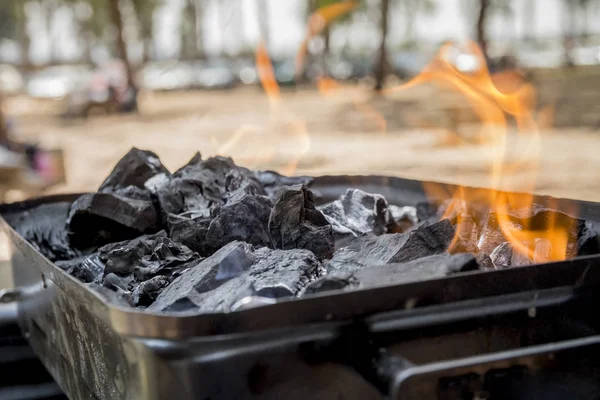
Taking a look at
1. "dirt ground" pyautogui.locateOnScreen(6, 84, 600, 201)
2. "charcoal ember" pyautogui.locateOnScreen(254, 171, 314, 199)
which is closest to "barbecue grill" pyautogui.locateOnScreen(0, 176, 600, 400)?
"charcoal ember" pyautogui.locateOnScreen(254, 171, 314, 199)

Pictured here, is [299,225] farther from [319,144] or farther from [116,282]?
[319,144]

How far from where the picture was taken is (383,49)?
22688mm

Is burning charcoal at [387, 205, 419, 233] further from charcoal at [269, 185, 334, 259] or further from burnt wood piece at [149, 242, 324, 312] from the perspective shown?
burnt wood piece at [149, 242, 324, 312]

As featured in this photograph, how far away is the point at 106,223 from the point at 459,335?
1683 mm

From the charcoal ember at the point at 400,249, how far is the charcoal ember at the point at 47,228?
52.3 inches

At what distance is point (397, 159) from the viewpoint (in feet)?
34.0

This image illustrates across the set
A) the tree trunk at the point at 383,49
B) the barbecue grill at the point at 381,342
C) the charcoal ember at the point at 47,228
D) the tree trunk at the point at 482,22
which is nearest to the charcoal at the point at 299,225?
the barbecue grill at the point at 381,342

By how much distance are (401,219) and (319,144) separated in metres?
9.46

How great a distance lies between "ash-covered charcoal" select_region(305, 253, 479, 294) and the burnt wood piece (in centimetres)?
13

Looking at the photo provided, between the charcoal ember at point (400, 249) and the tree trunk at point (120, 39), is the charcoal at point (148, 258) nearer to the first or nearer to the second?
the charcoal ember at point (400, 249)

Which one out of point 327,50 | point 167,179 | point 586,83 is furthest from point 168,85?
point 167,179

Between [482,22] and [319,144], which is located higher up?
[482,22]

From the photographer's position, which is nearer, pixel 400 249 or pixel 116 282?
pixel 400 249

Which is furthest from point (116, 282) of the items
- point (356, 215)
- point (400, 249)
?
point (356, 215)
